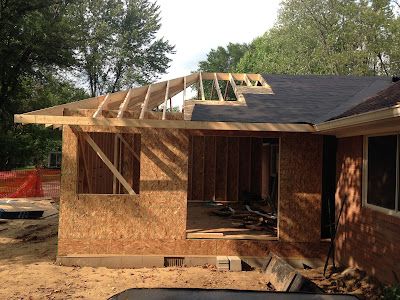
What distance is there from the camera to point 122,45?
4331 centimetres

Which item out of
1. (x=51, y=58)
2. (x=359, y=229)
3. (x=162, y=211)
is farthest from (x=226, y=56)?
(x=359, y=229)

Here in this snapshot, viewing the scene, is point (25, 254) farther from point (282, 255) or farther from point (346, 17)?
point (346, 17)

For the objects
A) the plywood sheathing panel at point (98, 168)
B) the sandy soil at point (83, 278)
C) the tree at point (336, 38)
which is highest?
the tree at point (336, 38)

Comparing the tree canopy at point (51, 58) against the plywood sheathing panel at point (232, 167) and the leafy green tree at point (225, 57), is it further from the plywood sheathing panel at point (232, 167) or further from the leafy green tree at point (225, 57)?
the leafy green tree at point (225, 57)

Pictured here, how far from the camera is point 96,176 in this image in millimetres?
12164

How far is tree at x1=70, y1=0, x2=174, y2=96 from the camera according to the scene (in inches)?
1678

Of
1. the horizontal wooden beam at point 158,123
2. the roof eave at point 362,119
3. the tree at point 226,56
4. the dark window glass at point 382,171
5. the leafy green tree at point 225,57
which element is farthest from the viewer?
the tree at point 226,56

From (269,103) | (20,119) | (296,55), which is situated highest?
(296,55)

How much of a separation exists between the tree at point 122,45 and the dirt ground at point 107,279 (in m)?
35.4

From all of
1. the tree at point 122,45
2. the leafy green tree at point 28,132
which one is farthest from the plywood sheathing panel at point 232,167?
the tree at point 122,45

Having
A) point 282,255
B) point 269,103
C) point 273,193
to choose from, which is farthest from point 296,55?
point 282,255

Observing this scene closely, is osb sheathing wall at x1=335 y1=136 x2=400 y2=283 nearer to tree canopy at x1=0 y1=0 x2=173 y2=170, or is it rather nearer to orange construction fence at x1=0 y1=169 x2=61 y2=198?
orange construction fence at x1=0 y1=169 x2=61 y2=198

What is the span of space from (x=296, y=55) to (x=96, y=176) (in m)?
31.2

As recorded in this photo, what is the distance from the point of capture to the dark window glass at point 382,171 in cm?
641
